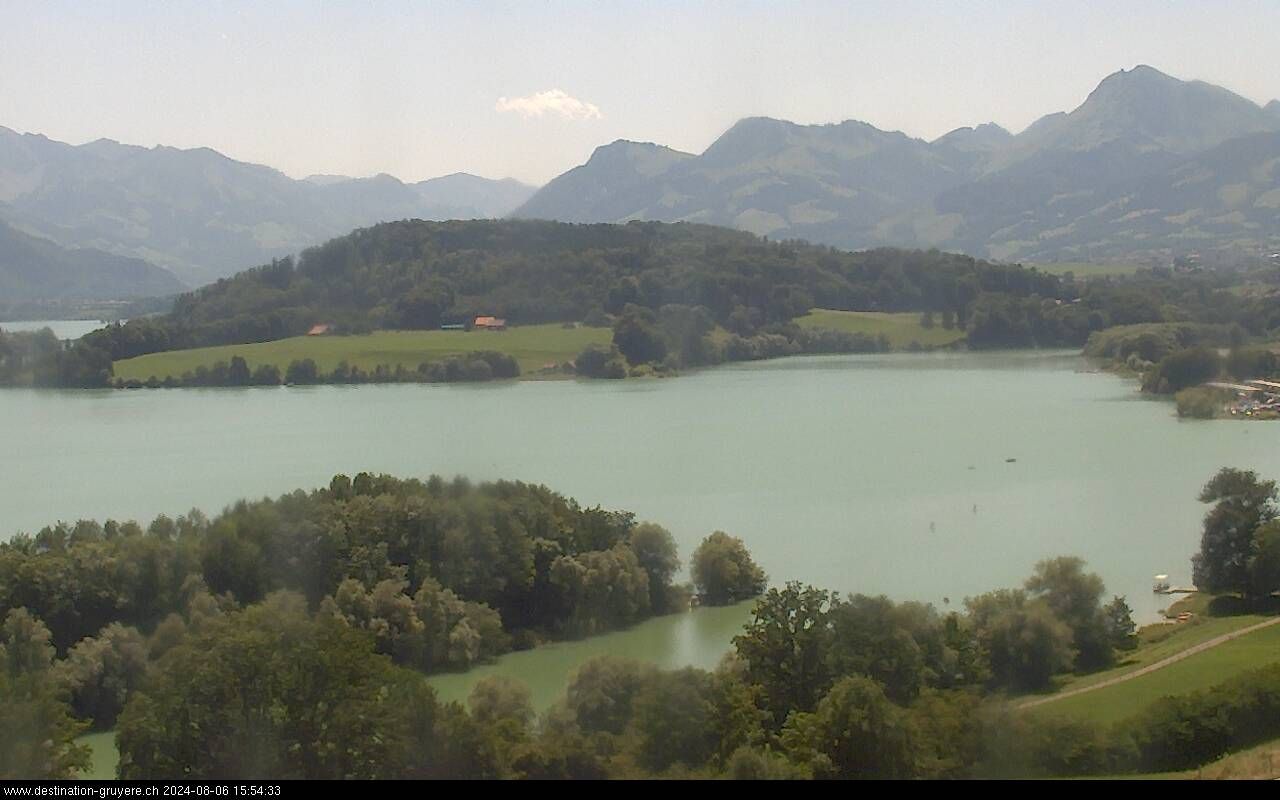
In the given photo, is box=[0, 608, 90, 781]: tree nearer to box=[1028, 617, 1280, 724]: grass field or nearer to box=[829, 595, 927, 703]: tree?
box=[829, 595, 927, 703]: tree

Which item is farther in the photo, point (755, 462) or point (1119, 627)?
point (755, 462)

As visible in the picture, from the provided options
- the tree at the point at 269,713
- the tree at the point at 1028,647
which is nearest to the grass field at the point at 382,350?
the tree at the point at 1028,647

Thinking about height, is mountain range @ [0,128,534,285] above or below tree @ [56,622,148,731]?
above

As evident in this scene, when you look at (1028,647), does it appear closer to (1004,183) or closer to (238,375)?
(238,375)

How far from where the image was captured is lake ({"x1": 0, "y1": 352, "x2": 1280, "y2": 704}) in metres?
13.4

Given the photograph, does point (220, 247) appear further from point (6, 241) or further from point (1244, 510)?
point (1244, 510)

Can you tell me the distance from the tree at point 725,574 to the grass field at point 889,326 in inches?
1277

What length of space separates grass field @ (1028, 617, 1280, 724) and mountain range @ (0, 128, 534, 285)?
133431 millimetres

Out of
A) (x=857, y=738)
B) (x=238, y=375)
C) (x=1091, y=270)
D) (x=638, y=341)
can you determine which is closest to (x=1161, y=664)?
(x=857, y=738)

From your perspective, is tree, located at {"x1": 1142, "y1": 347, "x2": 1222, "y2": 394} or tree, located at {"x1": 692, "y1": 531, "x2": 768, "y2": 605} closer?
tree, located at {"x1": 692, "y1": 531, "x2": 768, "y2": 605}

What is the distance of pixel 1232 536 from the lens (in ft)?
39.5

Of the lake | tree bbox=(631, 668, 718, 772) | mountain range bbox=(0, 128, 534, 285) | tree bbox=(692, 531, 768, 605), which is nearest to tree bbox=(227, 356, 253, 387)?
the lake

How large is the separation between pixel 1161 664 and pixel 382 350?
31.1 metres

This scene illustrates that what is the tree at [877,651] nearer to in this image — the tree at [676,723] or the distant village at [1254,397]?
the tree at [676,723]
